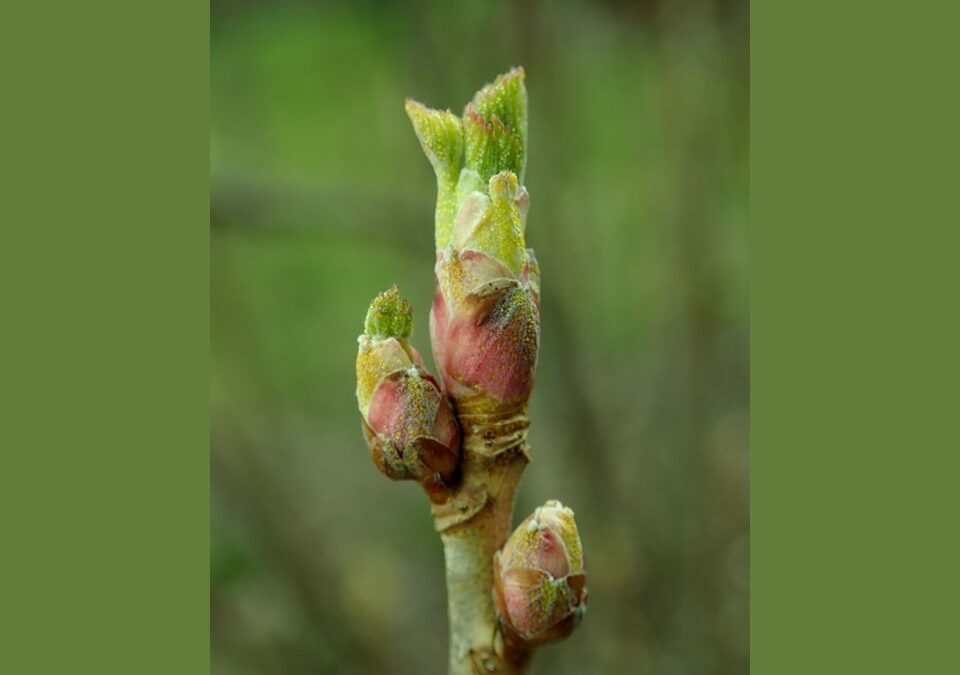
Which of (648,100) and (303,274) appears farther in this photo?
(303,274)

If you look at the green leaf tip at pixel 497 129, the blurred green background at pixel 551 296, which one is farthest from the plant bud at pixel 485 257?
the blurred green background at pixel 551 296

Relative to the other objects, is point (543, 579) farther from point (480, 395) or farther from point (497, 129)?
point (497, 129)

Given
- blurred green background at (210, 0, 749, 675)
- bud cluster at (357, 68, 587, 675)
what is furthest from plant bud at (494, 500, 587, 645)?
blurred green background at (210, 0, 749, 675)

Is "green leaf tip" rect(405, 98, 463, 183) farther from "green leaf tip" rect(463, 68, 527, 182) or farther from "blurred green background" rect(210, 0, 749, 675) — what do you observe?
"blurred green background" rect(210, 0, 749, 675)

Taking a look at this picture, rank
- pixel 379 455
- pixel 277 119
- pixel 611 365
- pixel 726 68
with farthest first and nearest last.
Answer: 1. pixel 277 119
2. pixel 611 365
3. pixel 726 68
4. pixel 379 455

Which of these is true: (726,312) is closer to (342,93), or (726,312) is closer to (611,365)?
(611,365)

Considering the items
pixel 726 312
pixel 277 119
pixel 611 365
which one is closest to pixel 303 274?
pixel 277 119
